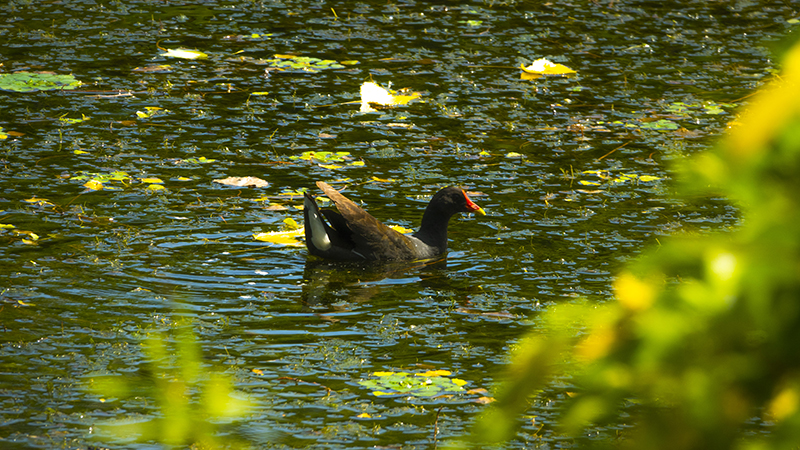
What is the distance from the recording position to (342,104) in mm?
12070

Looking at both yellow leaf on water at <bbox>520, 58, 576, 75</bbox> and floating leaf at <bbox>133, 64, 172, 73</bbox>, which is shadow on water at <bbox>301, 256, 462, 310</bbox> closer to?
floating leaf at <bbox>133, 64, 172, 73</bbox>

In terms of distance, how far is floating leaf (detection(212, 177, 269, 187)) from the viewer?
30.9 ft

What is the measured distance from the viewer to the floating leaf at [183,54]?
1341cm

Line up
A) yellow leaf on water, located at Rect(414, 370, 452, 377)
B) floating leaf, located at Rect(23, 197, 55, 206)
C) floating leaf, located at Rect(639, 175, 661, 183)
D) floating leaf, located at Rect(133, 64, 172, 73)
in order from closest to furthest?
yellow leaf on water, located at Rect(414, 370, 452, 377), floating leaf, located at Rect(23, 197, 55, 206), floating leaf, located at Rect(639, 175, 661, 183), floating leaf, located at Rect(133, 64, 172, 73)

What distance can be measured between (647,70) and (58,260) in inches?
385

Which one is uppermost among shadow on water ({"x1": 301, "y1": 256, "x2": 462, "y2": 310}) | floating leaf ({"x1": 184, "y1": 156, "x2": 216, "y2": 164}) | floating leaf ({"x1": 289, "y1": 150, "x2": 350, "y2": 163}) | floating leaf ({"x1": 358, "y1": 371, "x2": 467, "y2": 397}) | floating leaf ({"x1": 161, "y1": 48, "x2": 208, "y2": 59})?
floating leaf ({"x1": 161, "y1": 48, "x2": 208, "y2": 59})

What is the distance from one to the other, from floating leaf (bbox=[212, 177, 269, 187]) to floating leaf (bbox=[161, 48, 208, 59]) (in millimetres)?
4619

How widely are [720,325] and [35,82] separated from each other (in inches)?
470

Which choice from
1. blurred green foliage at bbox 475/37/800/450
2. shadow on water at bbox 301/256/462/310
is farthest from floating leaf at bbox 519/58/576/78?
blurred green foliage at bbox 475/37/800/450

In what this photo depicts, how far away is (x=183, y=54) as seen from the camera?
13430 millimetres

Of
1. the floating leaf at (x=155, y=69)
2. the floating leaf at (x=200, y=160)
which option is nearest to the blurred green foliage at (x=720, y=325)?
the floating leaf at (x=200, y=160)

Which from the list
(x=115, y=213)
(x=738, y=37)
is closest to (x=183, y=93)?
(x=115, y=213)

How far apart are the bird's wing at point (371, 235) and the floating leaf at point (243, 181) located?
1416 mm

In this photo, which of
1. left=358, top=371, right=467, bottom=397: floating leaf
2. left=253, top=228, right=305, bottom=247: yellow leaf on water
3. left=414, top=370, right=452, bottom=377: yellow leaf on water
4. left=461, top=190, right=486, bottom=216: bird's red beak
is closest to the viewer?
left=358, top=371, right=467, bottom=397: floating leaf
